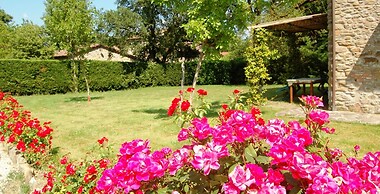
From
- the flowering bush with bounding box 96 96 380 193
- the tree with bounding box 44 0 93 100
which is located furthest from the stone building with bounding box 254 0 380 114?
the tree with bounding box 44 0 93 100

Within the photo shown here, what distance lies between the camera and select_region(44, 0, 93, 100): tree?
12836 mm

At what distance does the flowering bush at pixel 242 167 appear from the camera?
1.30 meters

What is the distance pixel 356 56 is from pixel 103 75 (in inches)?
616

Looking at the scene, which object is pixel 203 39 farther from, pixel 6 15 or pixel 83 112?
pixel 6 15

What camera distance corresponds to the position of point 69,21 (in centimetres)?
1283

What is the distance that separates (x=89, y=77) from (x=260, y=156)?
758 inches

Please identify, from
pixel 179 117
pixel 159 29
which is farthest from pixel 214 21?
pixel 159 29

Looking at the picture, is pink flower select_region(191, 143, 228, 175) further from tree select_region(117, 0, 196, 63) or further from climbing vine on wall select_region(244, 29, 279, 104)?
tree select_region(117, 0, 196, 63)

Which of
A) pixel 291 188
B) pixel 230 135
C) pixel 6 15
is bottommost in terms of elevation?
pixel 291 188

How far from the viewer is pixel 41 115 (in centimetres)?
1039

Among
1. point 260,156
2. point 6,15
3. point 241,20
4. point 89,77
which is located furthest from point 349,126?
point 6,15

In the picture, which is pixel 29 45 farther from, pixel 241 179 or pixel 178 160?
pixel 241 179

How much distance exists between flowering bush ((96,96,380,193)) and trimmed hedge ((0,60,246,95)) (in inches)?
630

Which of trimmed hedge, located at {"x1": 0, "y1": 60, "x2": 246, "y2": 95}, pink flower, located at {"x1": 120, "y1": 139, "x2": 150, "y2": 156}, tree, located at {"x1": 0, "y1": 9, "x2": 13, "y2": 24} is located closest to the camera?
pink flower, located at {"x1": 120, "y1": 139, "x2": 150, "y2": 156}
